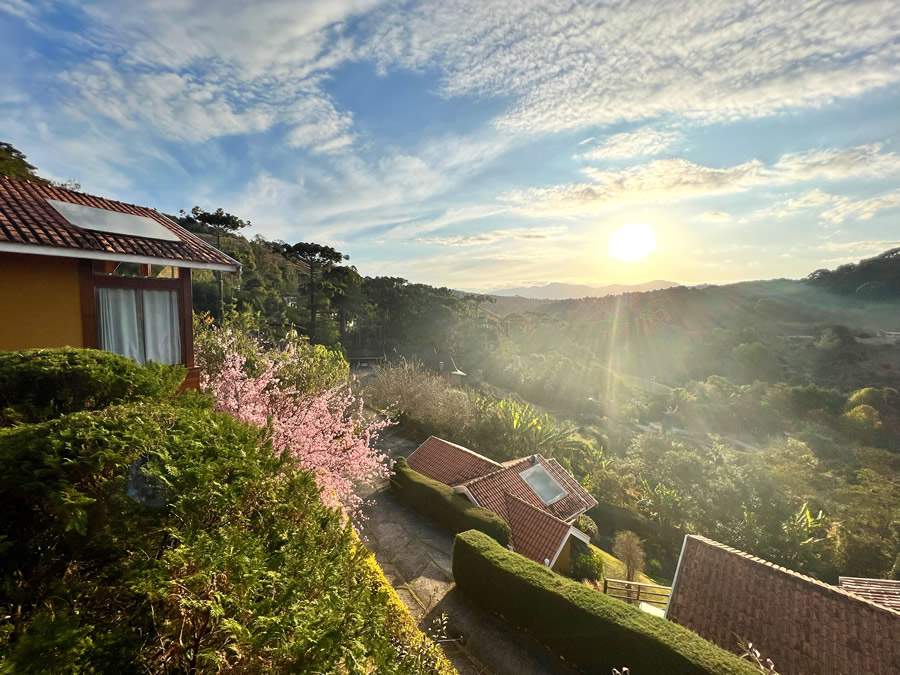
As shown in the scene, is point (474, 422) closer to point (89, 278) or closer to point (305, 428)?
point (305, 428)

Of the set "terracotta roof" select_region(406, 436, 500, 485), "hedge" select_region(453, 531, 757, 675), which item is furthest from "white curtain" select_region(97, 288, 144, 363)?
"terracotta roof" select_region(406, 436, 500, 485)

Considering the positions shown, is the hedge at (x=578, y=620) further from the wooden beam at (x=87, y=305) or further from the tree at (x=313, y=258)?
the tree at (x=313, y=258)

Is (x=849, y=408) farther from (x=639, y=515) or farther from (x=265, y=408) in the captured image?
(x=265, y=408)

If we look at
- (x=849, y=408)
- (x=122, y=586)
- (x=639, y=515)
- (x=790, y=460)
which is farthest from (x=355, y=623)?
(x=849, y=408)

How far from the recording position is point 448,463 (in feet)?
44.2

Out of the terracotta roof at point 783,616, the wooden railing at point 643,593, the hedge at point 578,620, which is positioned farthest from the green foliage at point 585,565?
the hedge at point 578,620

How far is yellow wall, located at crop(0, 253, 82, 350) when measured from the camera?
18.4 ft

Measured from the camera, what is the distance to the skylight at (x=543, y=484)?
42.3 ft

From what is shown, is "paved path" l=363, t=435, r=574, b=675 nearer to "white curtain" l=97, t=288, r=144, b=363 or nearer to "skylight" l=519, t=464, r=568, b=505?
"skylight" l=519, t=464, r=568, b=505

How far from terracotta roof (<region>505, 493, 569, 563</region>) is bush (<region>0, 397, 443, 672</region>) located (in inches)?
346

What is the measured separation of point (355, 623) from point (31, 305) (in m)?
7.17

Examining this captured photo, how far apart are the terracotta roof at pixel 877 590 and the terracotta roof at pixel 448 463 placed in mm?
9542

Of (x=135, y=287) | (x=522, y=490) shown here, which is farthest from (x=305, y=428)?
(x=522, y=490)

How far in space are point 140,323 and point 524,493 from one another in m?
11.2
